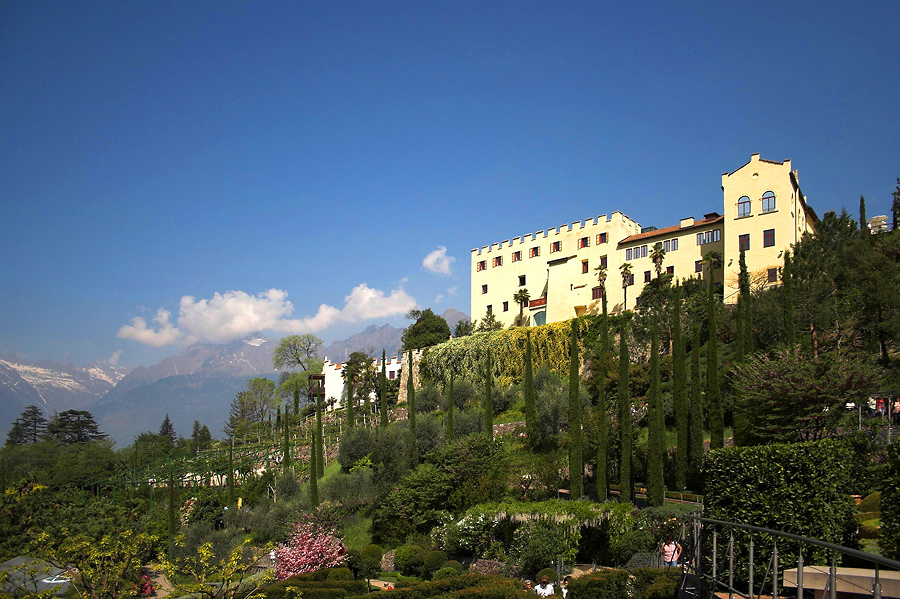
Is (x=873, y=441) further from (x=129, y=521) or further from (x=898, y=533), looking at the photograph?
(x=129, y=521)

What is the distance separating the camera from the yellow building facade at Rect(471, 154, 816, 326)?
41.1m

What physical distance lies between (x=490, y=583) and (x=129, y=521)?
30.4 meters

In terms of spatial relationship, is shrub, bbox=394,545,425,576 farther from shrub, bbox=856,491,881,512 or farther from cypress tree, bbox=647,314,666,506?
shrub, bbox=856,491,881,512

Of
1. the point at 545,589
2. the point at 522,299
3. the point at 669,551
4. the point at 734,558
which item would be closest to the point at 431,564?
the point at 545,589

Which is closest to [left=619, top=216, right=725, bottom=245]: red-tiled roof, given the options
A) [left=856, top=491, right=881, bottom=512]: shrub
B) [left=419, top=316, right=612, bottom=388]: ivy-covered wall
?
[left=419, top=316, right=612, bottom=388]: ivy-covered wall

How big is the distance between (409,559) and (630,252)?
3427 cm

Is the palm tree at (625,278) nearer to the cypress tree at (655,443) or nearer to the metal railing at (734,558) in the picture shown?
the cypress tree at (655,443)

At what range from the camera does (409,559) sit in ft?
78.9

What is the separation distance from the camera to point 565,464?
2797cm

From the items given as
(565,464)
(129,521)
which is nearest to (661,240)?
(565,464)

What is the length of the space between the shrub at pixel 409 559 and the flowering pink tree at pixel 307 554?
2201 millimetres

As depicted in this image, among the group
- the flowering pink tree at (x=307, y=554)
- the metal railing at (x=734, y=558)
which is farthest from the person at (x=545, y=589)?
the flowering pink tree at (x=307, y=554)

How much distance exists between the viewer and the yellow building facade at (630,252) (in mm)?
41062

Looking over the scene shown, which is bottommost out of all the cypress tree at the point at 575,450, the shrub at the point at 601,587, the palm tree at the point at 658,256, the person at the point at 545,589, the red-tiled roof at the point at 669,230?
the person at the point at 545,589
